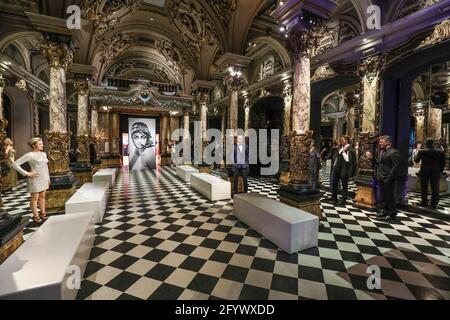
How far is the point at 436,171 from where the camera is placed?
16.7 ft

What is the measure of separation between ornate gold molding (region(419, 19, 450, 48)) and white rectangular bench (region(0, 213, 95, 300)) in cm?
677

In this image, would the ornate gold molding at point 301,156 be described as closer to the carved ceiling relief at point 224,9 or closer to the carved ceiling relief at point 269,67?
the carved ceiling relief at point 224,9

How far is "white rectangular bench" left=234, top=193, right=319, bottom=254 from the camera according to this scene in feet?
9.77

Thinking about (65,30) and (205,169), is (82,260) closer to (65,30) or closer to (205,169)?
(65,30)

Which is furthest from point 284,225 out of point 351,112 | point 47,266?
point 351,112

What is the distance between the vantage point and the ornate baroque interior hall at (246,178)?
234 centimetres

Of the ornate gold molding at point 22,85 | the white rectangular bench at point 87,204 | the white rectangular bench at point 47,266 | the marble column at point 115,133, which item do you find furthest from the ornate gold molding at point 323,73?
the marble column at point 115,133

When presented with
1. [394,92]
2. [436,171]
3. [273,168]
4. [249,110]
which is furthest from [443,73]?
[249,110]

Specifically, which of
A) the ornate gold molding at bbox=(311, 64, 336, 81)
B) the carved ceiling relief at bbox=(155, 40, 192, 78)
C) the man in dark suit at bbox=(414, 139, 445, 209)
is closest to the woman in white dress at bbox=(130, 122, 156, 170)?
the carved ceiling relief at bbox=(155, 40, 192, 78)

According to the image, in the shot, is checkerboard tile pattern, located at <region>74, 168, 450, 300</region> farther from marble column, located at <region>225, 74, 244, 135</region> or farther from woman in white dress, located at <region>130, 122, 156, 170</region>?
woman in white dress, located at <region>130, 122, 156, 170</region>

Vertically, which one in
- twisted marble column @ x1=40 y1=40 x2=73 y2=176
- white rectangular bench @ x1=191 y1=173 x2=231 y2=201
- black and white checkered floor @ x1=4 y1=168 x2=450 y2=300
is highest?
twisted marble column @ x1=40 y1=40 x2=73 y2=176

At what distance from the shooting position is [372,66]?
16.7ft

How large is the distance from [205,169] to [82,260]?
22.9 feet
